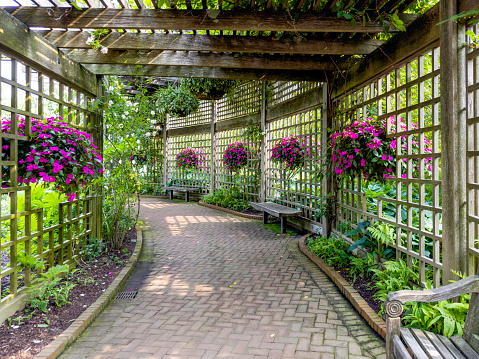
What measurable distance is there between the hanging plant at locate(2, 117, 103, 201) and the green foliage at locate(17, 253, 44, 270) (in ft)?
2.29

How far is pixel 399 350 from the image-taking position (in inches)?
76.9

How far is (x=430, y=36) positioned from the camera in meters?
2.94

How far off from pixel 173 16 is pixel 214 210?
283 inches

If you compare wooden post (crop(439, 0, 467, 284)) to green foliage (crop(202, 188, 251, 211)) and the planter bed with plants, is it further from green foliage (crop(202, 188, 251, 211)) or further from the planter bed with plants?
green foliage (crop(202, 188, 251, 211))

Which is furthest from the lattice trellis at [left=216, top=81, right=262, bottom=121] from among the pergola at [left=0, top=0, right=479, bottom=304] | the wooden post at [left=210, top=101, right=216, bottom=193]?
the pergola at [left=0, top=0, right=479, bottom=304]

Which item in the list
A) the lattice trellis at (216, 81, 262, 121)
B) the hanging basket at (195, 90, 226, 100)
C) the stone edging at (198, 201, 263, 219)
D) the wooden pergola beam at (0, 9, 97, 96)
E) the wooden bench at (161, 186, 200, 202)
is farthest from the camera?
the wooden bench at (161, 186, 200, 202)

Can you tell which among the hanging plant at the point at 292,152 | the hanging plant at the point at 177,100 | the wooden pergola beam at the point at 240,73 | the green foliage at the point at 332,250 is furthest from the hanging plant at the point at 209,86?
the green foliage at the point at 332,250

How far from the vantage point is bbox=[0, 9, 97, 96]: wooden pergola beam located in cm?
298

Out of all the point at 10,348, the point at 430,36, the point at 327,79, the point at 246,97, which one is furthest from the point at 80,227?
the point at 246,97

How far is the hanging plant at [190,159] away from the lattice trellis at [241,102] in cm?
160

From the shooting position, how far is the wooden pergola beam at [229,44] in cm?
413

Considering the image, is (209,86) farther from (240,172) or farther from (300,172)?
(300,172)

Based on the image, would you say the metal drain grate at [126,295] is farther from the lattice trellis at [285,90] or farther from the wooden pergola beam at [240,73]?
the lattice trellis at [285,90]

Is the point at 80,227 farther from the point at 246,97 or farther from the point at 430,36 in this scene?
the point at 246,97
